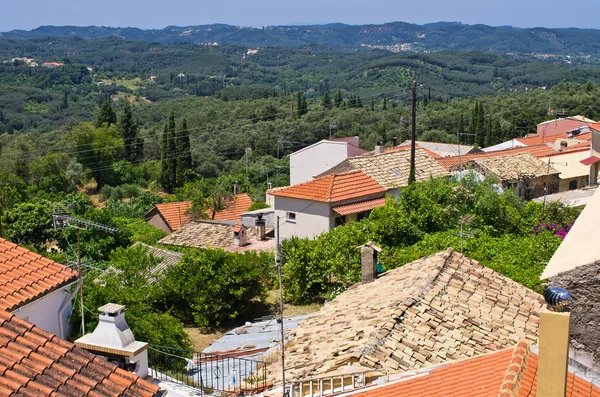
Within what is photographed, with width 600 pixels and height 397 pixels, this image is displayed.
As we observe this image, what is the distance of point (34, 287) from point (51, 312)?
56 centimetres

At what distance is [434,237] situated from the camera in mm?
20422

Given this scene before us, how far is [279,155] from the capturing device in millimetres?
73125

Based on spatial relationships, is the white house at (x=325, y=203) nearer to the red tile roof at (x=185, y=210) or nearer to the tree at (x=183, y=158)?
the red tile roof at (x=185, y=210)

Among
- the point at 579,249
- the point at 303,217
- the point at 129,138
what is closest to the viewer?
the point at 579,249

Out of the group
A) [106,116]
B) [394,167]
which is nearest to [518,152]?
[394,167]

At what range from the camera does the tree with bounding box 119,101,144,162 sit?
7631 centimetres

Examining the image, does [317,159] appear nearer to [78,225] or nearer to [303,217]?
[303,217]

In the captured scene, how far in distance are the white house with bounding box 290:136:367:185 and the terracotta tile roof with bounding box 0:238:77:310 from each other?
96.5 ft

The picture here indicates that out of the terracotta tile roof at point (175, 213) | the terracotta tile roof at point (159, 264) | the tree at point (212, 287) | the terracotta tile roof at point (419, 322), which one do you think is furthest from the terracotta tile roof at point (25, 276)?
the terracotta tile roof at point (175, 213)

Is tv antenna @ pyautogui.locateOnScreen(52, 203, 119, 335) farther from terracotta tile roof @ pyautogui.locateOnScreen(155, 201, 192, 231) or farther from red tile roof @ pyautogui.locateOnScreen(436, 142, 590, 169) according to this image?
red tile roof @ pyautogui.locateOnScreen(436, 142, 590, 169)

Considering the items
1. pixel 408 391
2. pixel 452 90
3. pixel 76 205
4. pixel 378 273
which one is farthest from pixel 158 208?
pixel 452 90

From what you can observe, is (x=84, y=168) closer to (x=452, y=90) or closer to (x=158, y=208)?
(x=158, y=208)

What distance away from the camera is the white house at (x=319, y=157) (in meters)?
37.7

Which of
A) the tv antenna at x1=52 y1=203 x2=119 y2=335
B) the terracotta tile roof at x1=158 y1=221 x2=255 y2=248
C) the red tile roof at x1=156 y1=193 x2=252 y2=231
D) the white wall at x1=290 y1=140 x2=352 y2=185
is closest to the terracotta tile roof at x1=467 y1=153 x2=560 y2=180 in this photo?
the white wall at x1=290 y1=140 x2=352 y2=185
